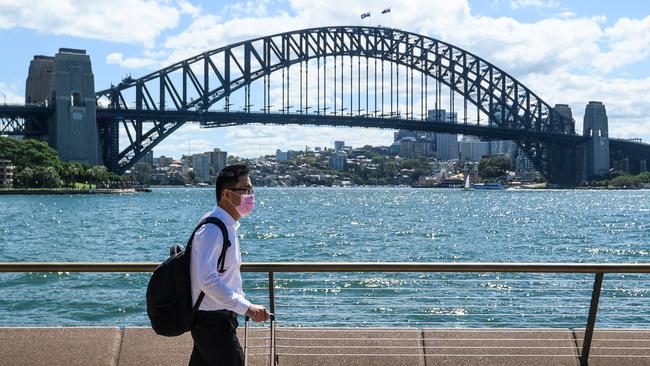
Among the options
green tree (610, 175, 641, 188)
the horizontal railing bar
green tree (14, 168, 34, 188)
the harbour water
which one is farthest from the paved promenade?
green tree (610, 175, 641, 188)

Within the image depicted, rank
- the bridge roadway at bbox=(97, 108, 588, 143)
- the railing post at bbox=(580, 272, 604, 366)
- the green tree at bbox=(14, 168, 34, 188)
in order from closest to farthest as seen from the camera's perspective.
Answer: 1. the railing post at bbox=(580, 272, 604, 366)
2. the bridge roadway at bbox=(97, 108, 588, 143)
3. the green tree at bbox=(14, 168, 34, 188)

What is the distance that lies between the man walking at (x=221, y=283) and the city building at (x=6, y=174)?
92.6 m

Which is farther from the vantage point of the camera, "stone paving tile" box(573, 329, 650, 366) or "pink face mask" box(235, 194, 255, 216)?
"stone paving tile" box(573, 329, 650, 366)

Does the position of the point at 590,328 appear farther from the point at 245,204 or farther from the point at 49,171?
the point at 49,171

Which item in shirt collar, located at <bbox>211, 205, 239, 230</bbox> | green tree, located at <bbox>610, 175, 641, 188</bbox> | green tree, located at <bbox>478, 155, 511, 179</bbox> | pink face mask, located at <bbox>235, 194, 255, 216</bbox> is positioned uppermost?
pink face mask, located at <bbox>235, 194, 255, 216</bbox>

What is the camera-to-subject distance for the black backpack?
14.9 feet

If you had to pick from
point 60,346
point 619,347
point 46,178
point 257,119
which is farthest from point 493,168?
point 60,346

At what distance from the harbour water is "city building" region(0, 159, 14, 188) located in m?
39.2

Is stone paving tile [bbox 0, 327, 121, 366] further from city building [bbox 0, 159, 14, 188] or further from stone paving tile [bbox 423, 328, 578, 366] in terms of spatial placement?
city building [bbox 0, 159, 14, 188]

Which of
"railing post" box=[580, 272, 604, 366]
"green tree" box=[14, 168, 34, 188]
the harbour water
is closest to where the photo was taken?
"railing post" box=[580, 272, 604, 366]

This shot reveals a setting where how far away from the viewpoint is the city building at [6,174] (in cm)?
9256

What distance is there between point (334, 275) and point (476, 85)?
296 ft

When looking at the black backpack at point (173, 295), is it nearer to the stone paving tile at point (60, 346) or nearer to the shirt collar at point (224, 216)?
the shirt collar at point (224, 216)

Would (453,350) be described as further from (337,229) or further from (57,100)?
(57,100)
